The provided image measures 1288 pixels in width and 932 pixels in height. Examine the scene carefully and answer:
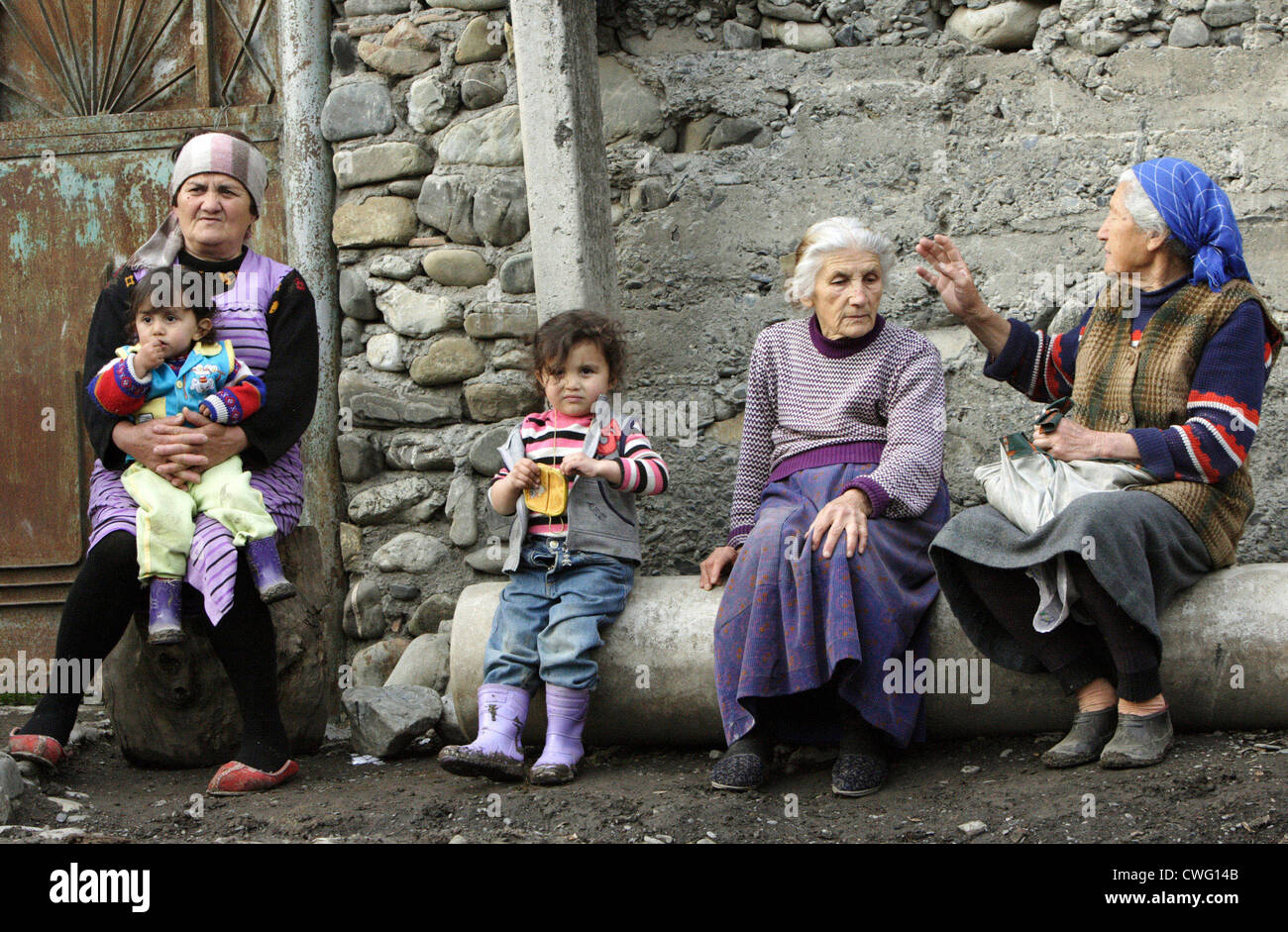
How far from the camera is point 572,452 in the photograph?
3.57 metres

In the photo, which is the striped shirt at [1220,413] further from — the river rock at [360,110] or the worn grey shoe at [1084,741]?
the river rock at [360,110]

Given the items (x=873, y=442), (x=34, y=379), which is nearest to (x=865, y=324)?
(x=873, y=442)

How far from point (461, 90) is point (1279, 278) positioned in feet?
8.90

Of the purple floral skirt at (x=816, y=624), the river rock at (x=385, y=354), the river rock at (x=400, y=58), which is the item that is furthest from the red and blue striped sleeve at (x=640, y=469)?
the river rock at (x=400, y=58)

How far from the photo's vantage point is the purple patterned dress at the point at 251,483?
335cm

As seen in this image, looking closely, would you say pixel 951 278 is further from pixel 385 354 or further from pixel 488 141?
pixel 385 354

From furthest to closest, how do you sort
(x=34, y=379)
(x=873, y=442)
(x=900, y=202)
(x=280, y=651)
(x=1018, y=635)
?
1. (x=34, y=379)
2. (x=900, y=202)
3. (x=280, y=651)
4. (x=873, y=442)
5. (x=1018, y=635)

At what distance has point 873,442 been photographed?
345 cm

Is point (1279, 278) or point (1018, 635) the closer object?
point (1018, 635)

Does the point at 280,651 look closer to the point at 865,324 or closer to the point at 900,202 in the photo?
the point at 865,324

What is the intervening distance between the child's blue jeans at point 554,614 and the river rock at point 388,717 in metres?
0.40

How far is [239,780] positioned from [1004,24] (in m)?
3.32

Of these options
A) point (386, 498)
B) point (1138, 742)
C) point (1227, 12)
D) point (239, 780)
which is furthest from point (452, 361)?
point (1227, 12)

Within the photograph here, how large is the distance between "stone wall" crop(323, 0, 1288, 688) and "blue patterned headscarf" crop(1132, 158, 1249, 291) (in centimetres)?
85
